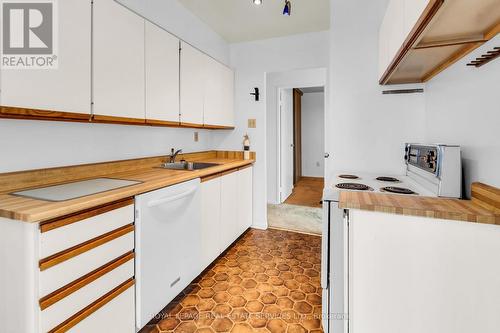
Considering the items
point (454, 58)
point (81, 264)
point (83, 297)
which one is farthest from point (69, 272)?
point (454, 58)

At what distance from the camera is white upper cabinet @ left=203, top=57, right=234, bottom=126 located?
8.77ft

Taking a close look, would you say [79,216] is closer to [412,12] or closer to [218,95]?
[412,12]

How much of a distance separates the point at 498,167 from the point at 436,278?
20.6 inches

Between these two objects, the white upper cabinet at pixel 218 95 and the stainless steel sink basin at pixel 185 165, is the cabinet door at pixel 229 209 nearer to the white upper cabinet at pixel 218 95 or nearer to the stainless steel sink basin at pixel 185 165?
the stainless steel sink basin at pixel 185 165

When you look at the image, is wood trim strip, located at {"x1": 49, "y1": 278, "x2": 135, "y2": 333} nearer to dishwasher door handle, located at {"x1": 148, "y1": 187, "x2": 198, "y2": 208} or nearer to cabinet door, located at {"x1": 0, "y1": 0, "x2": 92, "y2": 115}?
dishwasher door handle, located at {"x1": 148, "y1": 187, "x2": 198, "y2": 208}

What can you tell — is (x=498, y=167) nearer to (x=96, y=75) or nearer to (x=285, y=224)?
(x=96, y=75)

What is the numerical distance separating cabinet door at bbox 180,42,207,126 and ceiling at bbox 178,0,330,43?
20.5 inches

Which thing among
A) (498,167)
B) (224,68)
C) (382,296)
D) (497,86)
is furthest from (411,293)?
(224,68)

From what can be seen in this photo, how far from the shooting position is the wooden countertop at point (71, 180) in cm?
97

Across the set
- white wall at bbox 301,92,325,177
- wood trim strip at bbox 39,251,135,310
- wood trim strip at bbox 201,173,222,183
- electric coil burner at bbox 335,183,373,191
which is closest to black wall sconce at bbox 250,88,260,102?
wood trim strip at bbox 201,173,222,183

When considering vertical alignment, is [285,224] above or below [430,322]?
below

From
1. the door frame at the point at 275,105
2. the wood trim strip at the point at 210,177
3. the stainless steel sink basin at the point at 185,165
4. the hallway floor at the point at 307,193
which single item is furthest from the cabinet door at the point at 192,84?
the hallway floor at the point at 307,193

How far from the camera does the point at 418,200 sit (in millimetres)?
1142

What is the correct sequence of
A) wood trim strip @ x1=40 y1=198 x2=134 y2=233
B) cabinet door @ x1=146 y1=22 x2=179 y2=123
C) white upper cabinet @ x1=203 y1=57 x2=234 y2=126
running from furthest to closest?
white upper cabinet @ x1=203 y1=57 x2=234 y2=126 → cabinet door @ x1=146 y1=22 x2=179 y2=123 → wood trim strip @ x1=40 y1=198 x2=134 y2=233
